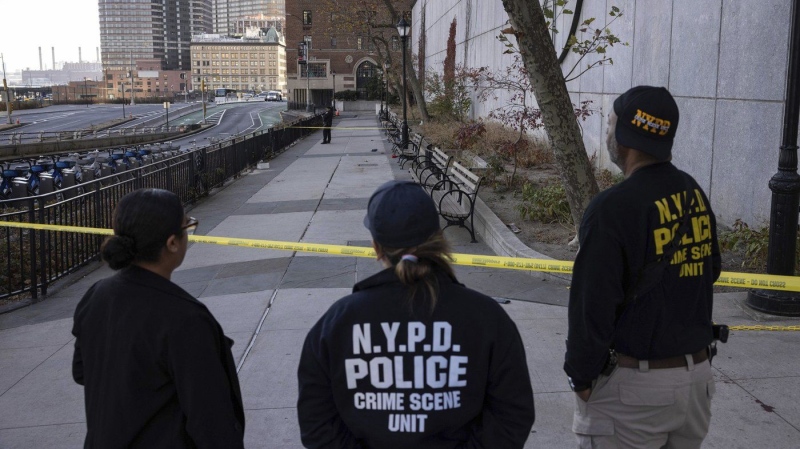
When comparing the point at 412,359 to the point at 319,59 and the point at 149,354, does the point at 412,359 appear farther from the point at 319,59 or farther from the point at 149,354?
the point at 319,59

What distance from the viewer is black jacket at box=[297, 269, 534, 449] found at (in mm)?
2264

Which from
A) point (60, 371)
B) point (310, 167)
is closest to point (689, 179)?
point (60, 371)

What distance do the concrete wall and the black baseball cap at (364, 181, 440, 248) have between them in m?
7.90

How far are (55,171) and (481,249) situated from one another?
17.4m

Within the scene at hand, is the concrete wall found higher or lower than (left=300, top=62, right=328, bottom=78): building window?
lower

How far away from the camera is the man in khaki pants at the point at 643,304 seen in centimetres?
275

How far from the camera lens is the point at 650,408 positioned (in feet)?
9.11

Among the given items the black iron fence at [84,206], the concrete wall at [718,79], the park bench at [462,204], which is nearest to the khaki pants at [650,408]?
the concrete wall at [718,79]

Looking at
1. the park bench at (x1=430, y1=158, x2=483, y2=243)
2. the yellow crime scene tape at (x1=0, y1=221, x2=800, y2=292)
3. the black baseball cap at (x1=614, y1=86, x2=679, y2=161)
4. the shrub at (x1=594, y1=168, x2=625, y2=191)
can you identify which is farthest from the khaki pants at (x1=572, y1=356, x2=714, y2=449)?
the shrub at (x1=594, y1=168, x2=625, y2=191)

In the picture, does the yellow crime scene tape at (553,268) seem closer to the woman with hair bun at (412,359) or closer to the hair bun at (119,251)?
the hair bun at (119,251)

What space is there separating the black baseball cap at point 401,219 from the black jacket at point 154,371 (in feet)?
2.41

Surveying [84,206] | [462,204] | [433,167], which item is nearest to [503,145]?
[433,167]

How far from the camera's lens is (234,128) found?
73.9 metres

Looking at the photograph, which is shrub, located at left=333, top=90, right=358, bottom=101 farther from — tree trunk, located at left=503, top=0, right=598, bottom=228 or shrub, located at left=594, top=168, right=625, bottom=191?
tree trunk, located at left=503, top=0, right=598, bottom=228
